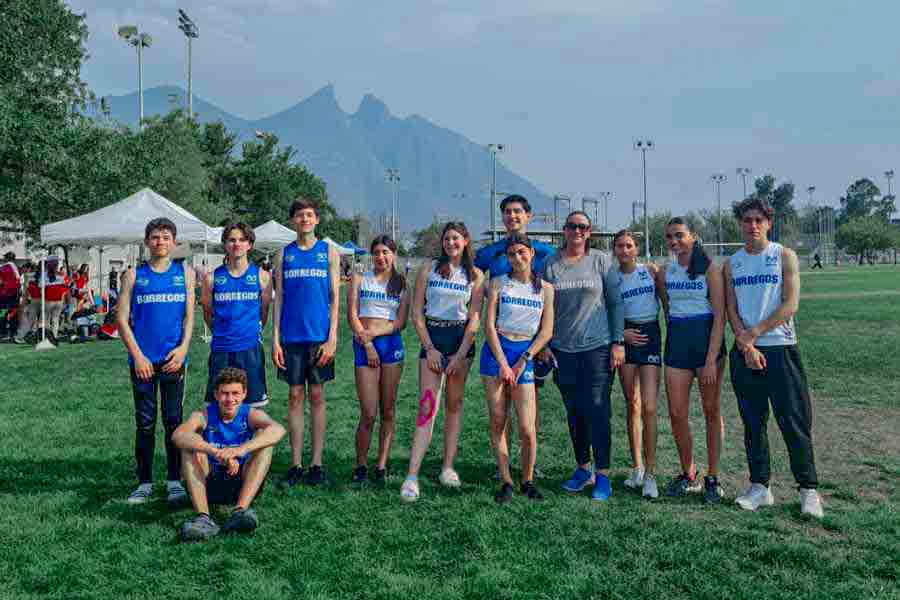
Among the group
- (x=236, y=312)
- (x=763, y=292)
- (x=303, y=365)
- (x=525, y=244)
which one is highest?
(x=525, y=244)

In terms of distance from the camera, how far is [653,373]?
192 inches

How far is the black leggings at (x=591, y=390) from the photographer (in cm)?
486

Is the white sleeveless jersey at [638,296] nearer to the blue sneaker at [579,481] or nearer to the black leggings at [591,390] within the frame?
the black leggings at [591,390]

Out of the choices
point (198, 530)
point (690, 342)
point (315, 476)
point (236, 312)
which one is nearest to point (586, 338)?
point (690, 342)

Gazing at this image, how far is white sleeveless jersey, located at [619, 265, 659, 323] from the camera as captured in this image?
4953 mm

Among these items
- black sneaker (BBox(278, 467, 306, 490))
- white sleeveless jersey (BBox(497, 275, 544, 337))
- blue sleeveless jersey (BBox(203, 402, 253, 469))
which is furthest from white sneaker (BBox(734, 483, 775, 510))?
blue sleeveless jersey (BBox(203, 402, 253, 469))

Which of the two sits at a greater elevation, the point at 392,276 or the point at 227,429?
the point at 392,276

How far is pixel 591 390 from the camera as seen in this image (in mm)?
4863

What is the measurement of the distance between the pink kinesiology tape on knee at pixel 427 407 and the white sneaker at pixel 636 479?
1466mm

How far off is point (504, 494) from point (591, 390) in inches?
35.5

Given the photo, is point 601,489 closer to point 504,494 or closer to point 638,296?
point 504,494

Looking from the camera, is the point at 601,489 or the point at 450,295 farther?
the point at 450,295

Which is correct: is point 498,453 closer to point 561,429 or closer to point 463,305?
point 463,305

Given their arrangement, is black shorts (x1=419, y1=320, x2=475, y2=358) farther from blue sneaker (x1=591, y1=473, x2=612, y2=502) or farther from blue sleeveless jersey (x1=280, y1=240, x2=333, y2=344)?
blue sneaker (x1=591, y1=473, x2=612, y2=502)
